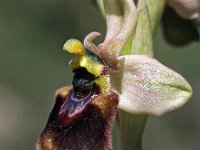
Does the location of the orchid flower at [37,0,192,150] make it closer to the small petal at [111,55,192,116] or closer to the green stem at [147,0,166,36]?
the small petal at [111,55,192,116]

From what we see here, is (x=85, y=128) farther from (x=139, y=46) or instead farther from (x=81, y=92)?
(x=139, y=46)

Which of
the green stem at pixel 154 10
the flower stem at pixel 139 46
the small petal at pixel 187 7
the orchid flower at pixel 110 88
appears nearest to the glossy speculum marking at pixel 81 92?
the orchid flower at pixel 110 88

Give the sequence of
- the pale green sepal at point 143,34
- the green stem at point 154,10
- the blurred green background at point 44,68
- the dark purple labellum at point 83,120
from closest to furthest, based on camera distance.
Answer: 1. the dark purple labellum at point 83,120
2. the pale green sepal at point 143,34
3. the green stem at point 154,10
4. the blurred green background at point 44,68

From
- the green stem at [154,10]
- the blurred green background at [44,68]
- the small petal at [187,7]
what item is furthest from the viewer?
the blurred green background at [44,68]

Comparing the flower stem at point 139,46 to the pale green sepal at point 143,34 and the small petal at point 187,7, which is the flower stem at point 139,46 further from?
the small petal at point 187,7

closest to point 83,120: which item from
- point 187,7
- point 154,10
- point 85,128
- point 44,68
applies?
point 85,128

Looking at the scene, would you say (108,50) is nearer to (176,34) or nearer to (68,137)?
(68,137)

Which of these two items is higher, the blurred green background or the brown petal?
the brown petal

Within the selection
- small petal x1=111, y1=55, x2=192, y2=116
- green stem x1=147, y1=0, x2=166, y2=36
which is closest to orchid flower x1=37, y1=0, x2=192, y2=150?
small petal x1=111, y1=55, x2=192, y2=116
